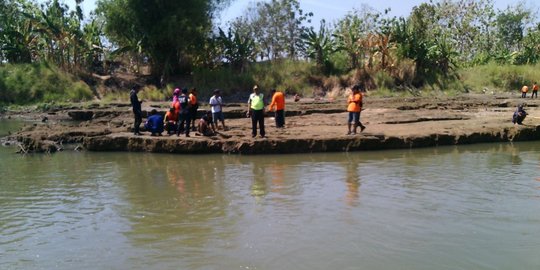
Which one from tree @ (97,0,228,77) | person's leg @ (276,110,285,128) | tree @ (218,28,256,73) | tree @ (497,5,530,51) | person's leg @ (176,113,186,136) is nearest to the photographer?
person's leg @ (176,113,186,136)

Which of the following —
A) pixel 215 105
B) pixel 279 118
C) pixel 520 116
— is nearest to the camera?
pixel 520 116

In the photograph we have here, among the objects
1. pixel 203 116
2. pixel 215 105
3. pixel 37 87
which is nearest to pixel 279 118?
pixel 215 105

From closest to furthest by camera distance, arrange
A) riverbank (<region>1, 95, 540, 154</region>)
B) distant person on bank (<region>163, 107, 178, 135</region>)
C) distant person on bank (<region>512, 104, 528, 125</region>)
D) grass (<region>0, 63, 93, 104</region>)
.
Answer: riverbank (<region>1, 95, 540, 154</region>) < distant person on bank (<region>163, 107, 178, 135</region>) < distant person on bank (<region>512, 104, 528, 125</region>) < grass (<region>0, 63, 93, 104</region>)

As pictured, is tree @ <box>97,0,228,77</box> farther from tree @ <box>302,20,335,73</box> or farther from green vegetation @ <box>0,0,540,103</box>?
tree @ <box>302,20,335,73</box>

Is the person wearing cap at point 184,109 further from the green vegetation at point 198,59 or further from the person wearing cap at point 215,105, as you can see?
the green vegetation at point 198,59

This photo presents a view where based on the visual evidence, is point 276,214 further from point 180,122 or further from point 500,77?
point 500,77

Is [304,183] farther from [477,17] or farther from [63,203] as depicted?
[477,17]

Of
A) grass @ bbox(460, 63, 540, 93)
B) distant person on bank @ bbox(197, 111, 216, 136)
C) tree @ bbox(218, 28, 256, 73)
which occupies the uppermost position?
tree @ bbox(218, 28, 256, 73)

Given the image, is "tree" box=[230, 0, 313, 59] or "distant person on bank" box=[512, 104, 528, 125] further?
"tree" box=[230, 0, 313, 59]

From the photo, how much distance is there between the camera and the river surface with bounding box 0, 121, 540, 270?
570 centimetres

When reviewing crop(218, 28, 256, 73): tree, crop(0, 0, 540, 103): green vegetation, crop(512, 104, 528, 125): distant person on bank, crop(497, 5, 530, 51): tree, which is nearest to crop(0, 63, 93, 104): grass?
crop(0, 0, 540, 103): green vegetation

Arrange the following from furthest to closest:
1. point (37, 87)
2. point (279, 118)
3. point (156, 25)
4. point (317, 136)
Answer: point (37, 87), point (156, 25), point (279, 118), point (317, 136)

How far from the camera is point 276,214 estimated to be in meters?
7.31

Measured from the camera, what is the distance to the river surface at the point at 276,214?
5703 millimetres
